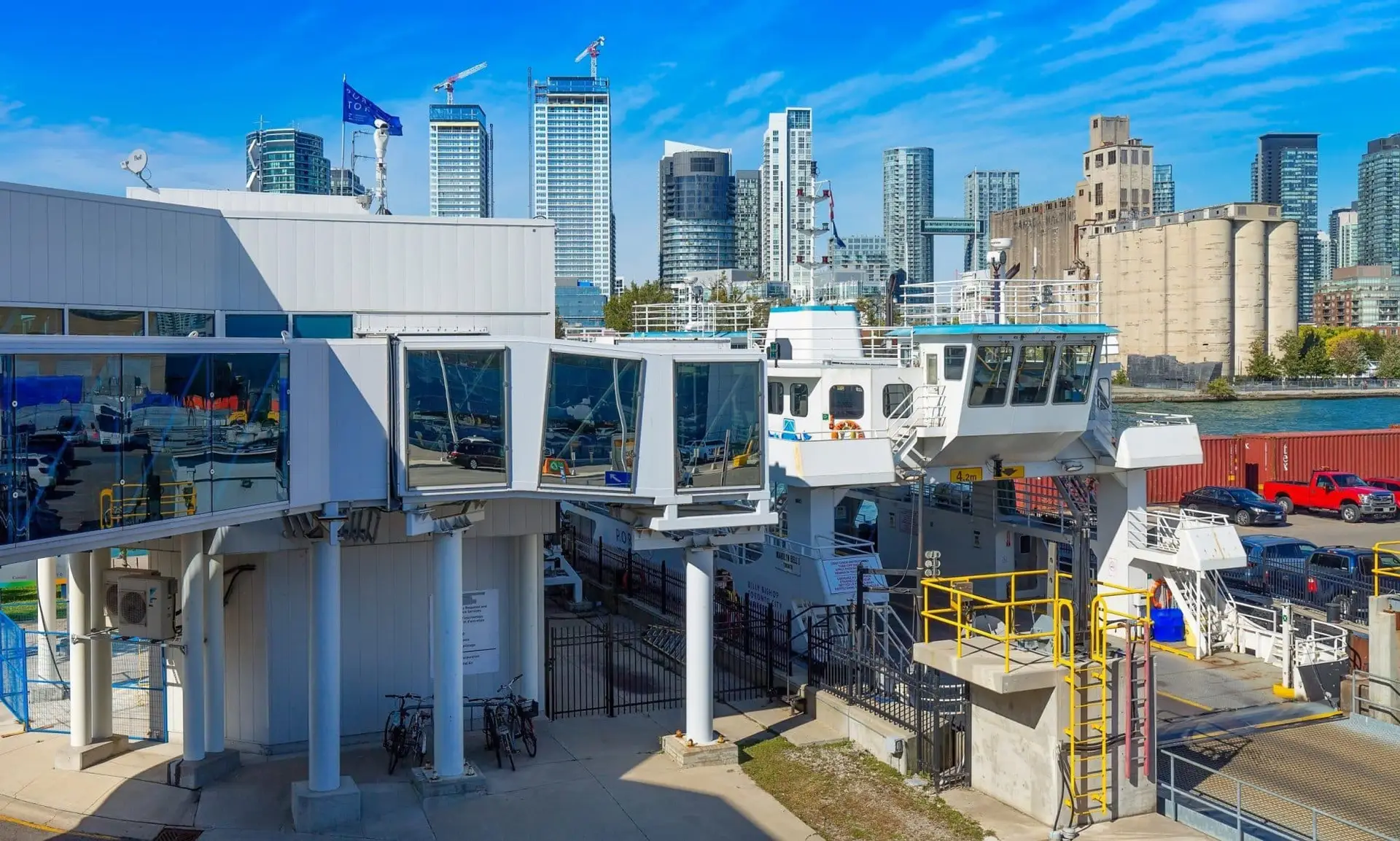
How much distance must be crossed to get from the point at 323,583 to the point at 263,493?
5.75ft

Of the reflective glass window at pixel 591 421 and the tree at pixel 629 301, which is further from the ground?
the tree at pixel 629 301

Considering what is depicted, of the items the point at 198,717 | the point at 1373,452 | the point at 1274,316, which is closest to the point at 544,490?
the point at 198,717

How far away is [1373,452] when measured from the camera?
5581 centimetres

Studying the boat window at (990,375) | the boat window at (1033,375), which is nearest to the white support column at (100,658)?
the boat window at (990,375)

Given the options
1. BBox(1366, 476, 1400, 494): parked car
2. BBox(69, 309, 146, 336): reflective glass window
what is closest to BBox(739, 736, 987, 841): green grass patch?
BBox(69, 309, 146, 336): reflective glass window

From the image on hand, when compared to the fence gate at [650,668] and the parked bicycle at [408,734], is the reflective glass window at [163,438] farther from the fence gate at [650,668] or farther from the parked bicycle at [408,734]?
the fence gate at [650,668]

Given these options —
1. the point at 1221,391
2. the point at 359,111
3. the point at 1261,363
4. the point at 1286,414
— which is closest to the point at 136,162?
the point at 359,111

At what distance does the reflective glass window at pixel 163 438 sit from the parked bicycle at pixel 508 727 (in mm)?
5974

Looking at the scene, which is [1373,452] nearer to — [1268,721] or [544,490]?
[1268,721]

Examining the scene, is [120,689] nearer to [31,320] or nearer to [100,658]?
[100,658]

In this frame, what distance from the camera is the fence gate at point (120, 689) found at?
62.2 ft

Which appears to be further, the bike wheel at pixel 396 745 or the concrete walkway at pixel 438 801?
the bike wheel at pixel 396 745

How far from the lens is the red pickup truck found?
44438mm

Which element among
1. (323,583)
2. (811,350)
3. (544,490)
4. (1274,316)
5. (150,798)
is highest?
(1274,316)
